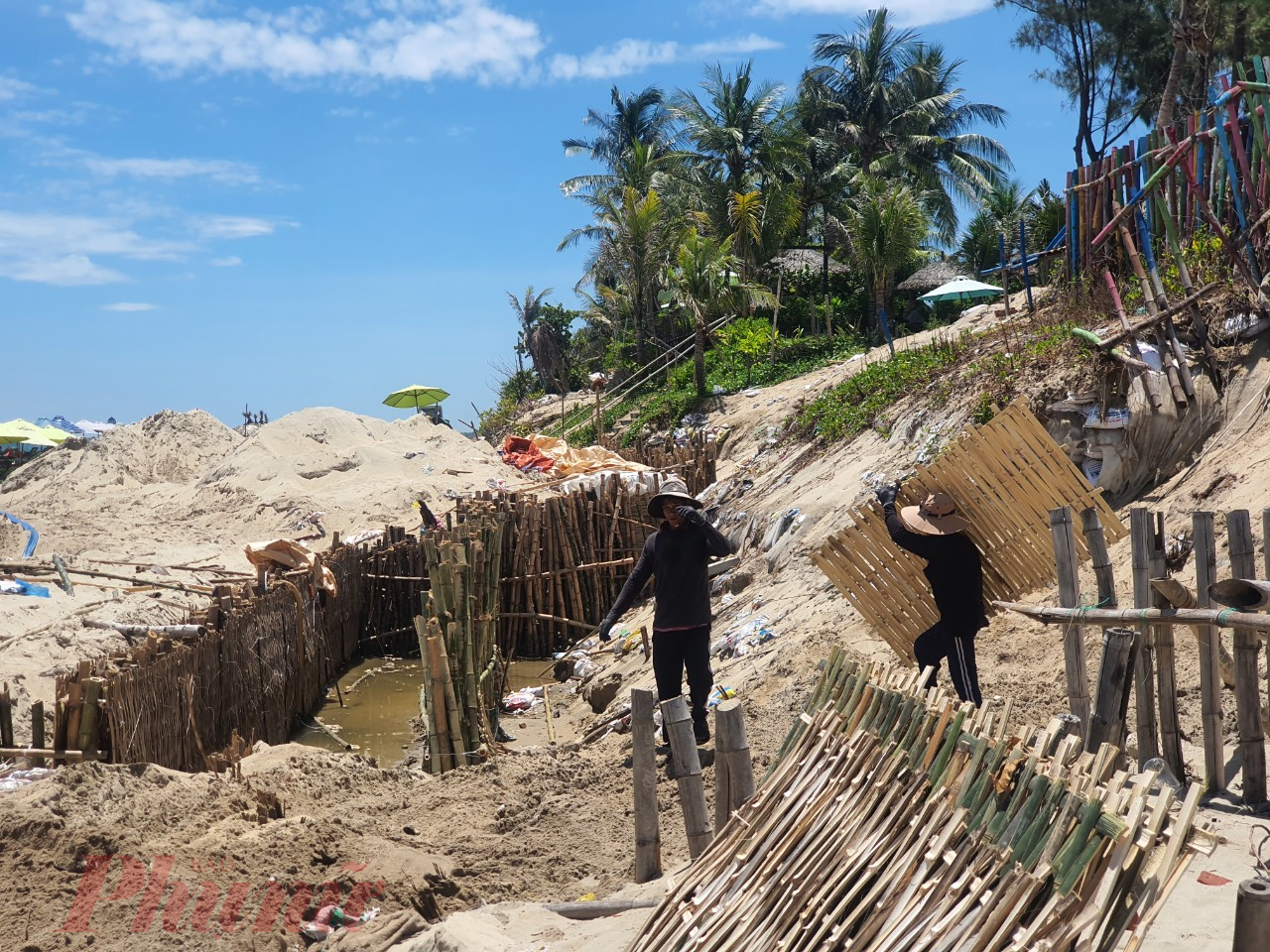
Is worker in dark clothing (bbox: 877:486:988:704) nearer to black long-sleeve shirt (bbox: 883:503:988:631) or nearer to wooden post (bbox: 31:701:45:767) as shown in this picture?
black long-sleeve shirt (bbox: 883:503:988:631)

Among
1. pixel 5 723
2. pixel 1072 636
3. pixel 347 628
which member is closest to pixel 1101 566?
pixel 1072 636

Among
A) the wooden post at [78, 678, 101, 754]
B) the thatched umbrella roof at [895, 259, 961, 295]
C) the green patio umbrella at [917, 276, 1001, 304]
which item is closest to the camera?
the wooden post at [78, 678, 101, 754]

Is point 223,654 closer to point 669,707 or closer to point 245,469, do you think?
point 669,707

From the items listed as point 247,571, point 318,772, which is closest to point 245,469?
point 247,571

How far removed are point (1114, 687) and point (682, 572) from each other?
7.48ft

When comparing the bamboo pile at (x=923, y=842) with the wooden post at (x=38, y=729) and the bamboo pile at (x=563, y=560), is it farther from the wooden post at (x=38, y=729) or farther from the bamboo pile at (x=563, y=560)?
the bamboo pile at (x=563, y=560)

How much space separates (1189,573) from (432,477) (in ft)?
41.6

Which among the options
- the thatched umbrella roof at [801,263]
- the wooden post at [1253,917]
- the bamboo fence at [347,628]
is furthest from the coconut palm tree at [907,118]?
the wooden post at [1253,917]

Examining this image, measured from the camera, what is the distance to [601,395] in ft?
84.3

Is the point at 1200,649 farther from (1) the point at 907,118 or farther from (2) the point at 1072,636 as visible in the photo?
(1) the point at 907,118

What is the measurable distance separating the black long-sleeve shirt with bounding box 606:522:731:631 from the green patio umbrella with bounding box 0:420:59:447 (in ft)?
85.7

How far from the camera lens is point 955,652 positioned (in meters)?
5.36

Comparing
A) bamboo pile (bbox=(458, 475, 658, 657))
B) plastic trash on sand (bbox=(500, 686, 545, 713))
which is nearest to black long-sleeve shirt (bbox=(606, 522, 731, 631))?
plastic trash on sand (bbox=(500, 686, 545, 713))

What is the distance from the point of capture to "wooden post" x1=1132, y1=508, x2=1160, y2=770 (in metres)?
4.34
